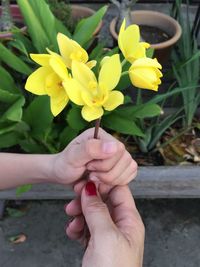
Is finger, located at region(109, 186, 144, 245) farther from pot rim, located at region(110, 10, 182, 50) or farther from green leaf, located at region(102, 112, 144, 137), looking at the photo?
pot rim, located at region(110, 10, 182, 50)

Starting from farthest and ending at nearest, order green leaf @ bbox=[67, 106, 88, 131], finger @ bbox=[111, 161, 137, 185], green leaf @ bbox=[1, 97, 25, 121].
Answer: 1. green leaf @ bbox=[67, 106, 88, 131]
2. green leaf @ bbox=[1, 97, 25, 121]
3. finger @ bbox=[111, 161, 137, 185]

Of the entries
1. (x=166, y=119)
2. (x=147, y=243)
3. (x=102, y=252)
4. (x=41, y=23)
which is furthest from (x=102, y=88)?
(x=147, y=243)

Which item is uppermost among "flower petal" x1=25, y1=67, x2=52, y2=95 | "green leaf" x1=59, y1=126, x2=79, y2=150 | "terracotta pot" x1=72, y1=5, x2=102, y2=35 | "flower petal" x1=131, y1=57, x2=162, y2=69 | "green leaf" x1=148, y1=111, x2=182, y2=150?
"flower petal" x1=131, y1=57, x2=162, y2=69

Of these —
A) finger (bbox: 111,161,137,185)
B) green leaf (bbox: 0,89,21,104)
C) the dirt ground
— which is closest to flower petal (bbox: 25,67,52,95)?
finger (bbox: 111,161,137,185)

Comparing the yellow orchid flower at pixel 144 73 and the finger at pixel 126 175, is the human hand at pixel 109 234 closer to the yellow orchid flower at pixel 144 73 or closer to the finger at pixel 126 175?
the finger at pixel 126 175

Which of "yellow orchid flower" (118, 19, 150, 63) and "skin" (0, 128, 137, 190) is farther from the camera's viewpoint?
"skin" (0, 128, 137, 190)

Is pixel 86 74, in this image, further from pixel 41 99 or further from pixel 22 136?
pixel 22 136

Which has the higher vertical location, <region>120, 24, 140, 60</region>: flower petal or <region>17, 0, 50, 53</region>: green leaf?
<region>120, 24, 140, 60</region>: flower petal
